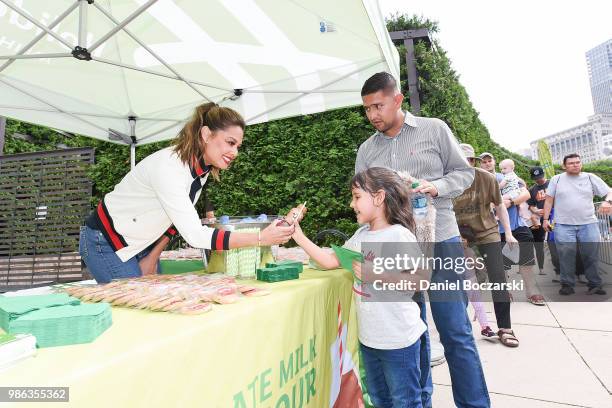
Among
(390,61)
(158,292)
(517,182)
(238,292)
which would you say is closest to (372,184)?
(238,292)

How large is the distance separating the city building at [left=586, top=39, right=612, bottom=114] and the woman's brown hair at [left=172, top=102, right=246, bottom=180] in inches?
5906

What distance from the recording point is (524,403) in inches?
88.0

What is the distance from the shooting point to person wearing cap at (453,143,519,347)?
10.8ft

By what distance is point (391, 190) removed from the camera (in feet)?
5.34

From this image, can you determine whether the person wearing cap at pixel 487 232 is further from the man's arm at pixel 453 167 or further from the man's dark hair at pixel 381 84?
the man's dark hair at pixel 381 84

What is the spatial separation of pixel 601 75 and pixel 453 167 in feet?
558

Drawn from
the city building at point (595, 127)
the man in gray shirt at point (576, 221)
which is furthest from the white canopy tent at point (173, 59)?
the city building at point (595, 127)

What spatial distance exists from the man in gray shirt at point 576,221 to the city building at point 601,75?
145240 millimetres

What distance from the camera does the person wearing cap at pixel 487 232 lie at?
3281mm

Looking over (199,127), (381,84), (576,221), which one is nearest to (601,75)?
(576,221)

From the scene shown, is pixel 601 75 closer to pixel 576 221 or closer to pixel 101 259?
pixel 576 221

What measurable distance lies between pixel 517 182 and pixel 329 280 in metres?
4.14

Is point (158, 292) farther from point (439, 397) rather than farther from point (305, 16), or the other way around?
point (305, 16)

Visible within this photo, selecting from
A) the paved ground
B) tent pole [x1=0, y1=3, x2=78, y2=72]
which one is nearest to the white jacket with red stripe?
tent pole [x1=0, y1=3, x2=78, y2=72]
